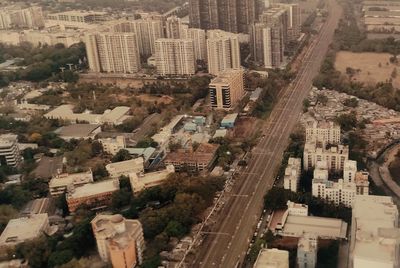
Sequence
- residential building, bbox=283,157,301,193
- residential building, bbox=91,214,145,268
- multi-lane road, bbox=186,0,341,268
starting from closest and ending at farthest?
residential building, bbox=91,214,145,268, multi-lane road, bbox=186,0,341,268, residential building, bbox=283,157,301,193

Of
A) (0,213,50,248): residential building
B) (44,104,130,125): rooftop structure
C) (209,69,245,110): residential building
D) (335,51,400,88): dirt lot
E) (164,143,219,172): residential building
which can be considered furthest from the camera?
(335,51,400,88): dirt lot

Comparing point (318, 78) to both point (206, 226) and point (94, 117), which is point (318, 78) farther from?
point (206, 226)

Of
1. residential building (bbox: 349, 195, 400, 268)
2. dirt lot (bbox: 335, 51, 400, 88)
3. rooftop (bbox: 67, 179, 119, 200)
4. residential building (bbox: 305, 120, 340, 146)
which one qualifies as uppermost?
residential building (bbox: 349, 195, 400, 268)

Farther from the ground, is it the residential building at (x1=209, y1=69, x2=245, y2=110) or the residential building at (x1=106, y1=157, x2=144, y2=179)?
the residential building at (x1=209, y1=69, x2=245, y2=110)

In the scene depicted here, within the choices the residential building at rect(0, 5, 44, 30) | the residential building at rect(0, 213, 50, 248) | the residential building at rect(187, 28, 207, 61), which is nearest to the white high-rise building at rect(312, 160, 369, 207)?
the residential building at rect(0, 213, 50, 248)

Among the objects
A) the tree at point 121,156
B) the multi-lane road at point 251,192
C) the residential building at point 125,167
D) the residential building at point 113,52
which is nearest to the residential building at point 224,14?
the residential building at point 113,52

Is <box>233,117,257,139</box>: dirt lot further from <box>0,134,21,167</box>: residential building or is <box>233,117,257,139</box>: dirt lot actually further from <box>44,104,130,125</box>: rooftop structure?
<box>0,134,21,167</box>: residential building

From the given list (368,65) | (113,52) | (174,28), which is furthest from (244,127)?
(174,28)

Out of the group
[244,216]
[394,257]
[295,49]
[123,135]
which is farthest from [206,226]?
[295,49]
